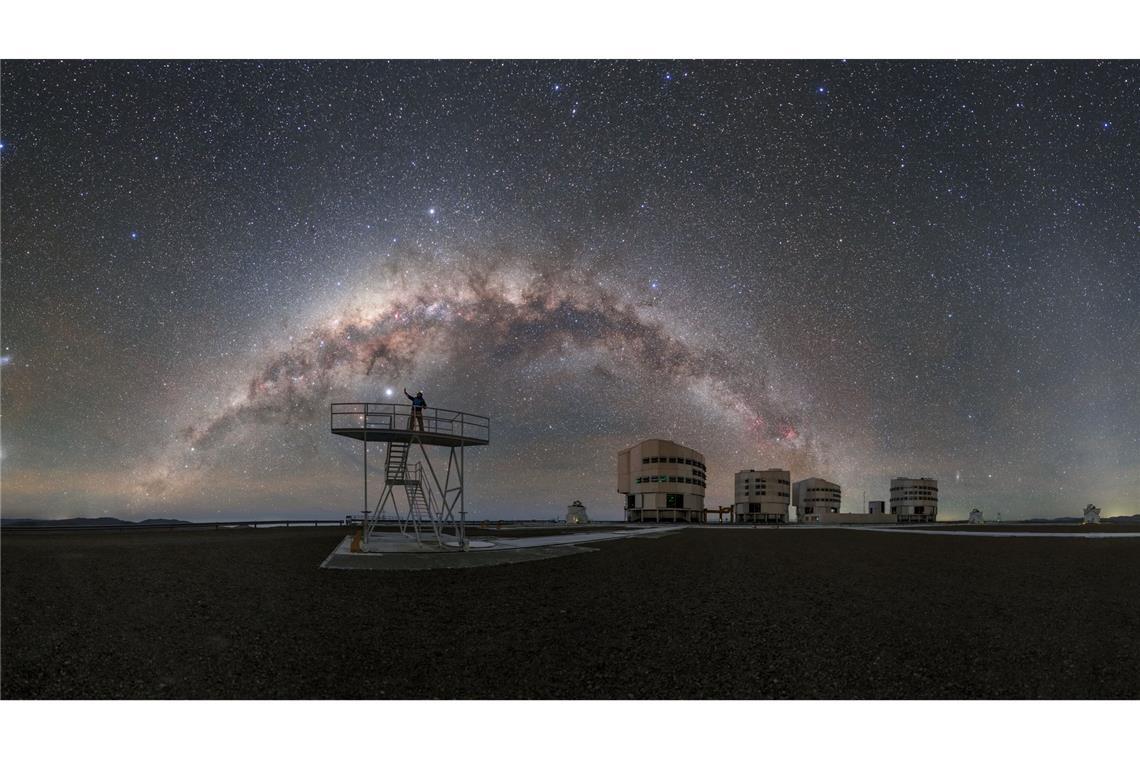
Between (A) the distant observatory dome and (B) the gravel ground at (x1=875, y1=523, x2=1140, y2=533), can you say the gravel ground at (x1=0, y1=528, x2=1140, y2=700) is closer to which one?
(B) the gravel ground at (x1=875, y1=523, x2=1140, y2=533)

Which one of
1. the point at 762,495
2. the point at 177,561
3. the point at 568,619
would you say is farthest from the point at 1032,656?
the point at 762,495

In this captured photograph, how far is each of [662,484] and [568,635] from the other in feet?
215

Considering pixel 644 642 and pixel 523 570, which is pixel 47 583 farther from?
pixel 644 642

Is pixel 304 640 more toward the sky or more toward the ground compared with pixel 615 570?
more toward the sky

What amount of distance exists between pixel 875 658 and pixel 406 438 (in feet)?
56.1

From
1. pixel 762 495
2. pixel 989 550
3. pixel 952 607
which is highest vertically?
pixel 952 607

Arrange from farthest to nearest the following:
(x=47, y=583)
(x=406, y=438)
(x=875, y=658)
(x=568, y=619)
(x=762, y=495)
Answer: (x=762, y=495)
(x=406, y=438)
(x=47, y=583)
(x=568, y=619)
(x=875, y=658)

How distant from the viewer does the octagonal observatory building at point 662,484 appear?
70.7m

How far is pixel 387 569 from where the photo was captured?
13852 mm

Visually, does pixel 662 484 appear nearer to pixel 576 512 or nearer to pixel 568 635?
pixel 576 512

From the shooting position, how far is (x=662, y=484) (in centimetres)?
7094

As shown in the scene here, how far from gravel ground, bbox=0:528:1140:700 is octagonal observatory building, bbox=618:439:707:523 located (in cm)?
5805

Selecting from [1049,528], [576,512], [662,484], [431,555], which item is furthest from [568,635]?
[662,484]

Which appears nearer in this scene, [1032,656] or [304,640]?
[1032,656]
